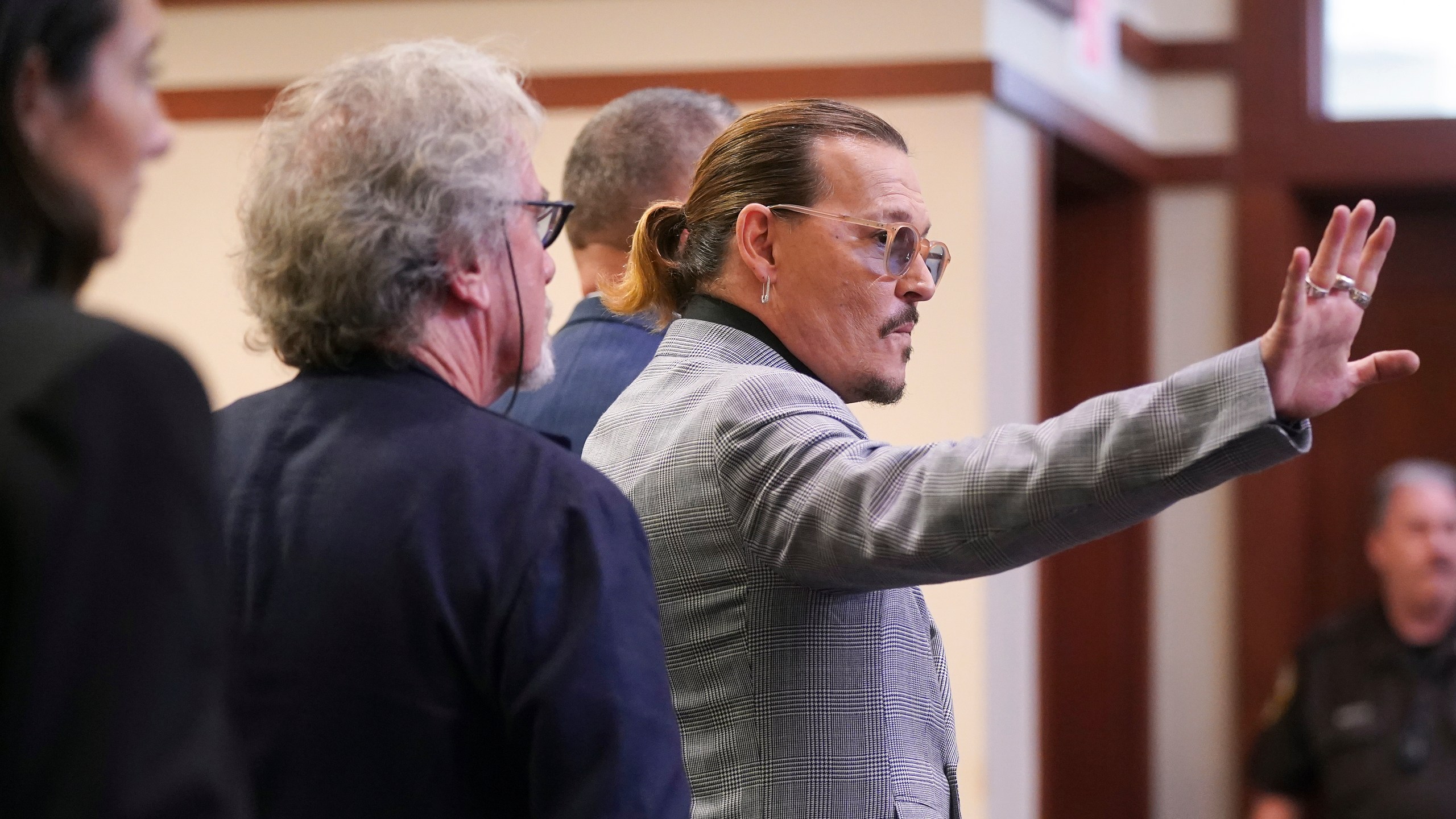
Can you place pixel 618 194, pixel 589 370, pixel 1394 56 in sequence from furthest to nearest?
pixel 1394 56
pixel 618 194
pixel 589 370

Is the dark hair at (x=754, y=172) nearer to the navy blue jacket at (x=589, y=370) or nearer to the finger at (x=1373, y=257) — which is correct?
the navy blue jacket at (x=589, y=370)

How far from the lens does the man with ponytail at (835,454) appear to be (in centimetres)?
112

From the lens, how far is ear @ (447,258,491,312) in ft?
3.98

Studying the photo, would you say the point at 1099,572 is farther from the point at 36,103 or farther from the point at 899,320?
the point at 36,103

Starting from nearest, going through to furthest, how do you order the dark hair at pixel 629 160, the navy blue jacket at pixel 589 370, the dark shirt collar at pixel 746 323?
the dark shirt collar at pixel 746 323 → the navy blue jacket at pixel 589 370 → the dark hair at pixel 629 160

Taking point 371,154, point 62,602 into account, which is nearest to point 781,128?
point 371,154

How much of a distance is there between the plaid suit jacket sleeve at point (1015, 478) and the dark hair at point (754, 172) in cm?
38

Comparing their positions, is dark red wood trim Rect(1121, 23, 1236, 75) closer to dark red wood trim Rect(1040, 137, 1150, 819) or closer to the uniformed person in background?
dark red wood trim Rect(1040, 137, 1150, 819)

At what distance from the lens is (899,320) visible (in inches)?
62.1

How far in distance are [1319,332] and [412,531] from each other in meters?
0.65

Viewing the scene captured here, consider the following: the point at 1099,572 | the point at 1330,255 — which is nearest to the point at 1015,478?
the point at 1330,255

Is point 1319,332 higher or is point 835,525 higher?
point 1319,332

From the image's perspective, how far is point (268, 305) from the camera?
1214 mm

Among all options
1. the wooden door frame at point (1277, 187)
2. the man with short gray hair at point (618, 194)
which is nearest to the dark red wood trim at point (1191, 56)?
the wooden door frame at point (1277, 187)
